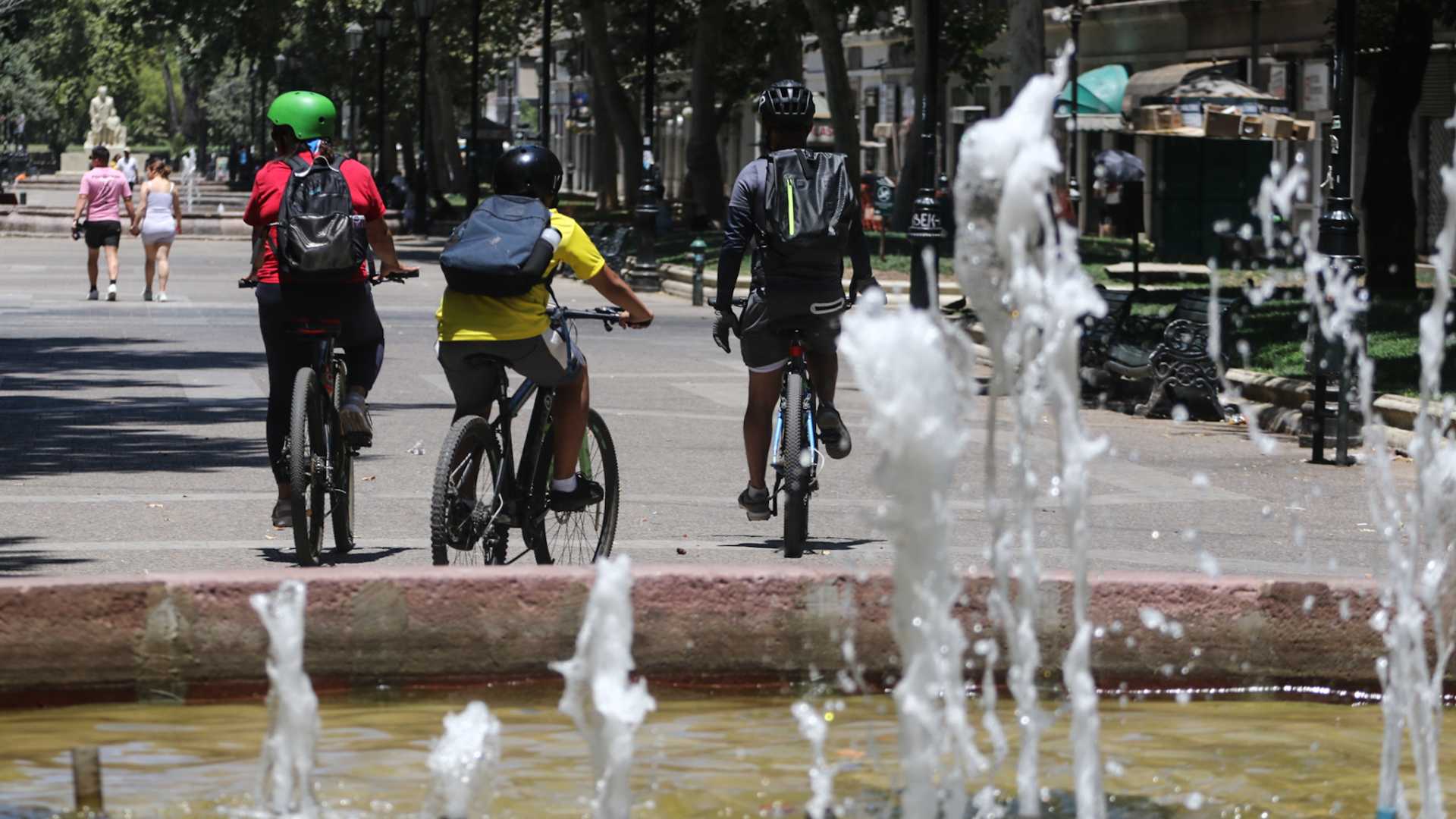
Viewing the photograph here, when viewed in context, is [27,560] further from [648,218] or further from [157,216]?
[648,218]

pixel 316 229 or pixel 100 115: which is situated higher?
pixel 100 115

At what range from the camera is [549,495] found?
8773 millimetres

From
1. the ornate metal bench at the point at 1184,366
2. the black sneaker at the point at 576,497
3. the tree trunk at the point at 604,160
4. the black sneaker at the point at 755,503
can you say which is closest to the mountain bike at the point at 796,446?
the black sneaker at the point at 755,503

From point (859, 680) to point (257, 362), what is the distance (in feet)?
44.8

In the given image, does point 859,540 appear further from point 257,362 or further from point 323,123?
point 257,362

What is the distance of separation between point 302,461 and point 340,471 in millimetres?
521

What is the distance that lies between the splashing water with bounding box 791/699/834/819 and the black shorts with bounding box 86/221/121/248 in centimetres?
2258


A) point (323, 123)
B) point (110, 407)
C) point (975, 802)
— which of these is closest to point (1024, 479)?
point (975, 802)

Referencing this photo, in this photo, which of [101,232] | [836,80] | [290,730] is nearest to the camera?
[290,730]

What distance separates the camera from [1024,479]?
5.16 meters

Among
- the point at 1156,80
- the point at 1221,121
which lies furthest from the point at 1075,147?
the point at 1221,121

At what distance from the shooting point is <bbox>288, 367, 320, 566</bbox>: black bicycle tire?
888 cm

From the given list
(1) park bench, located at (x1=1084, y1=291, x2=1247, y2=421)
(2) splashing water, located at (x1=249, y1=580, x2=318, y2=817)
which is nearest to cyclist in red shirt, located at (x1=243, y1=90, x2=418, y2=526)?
(2) splashing water, located at (x1=249, y1=580, x2=318, y2=817)

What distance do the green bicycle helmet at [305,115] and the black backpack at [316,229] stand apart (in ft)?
0.56
